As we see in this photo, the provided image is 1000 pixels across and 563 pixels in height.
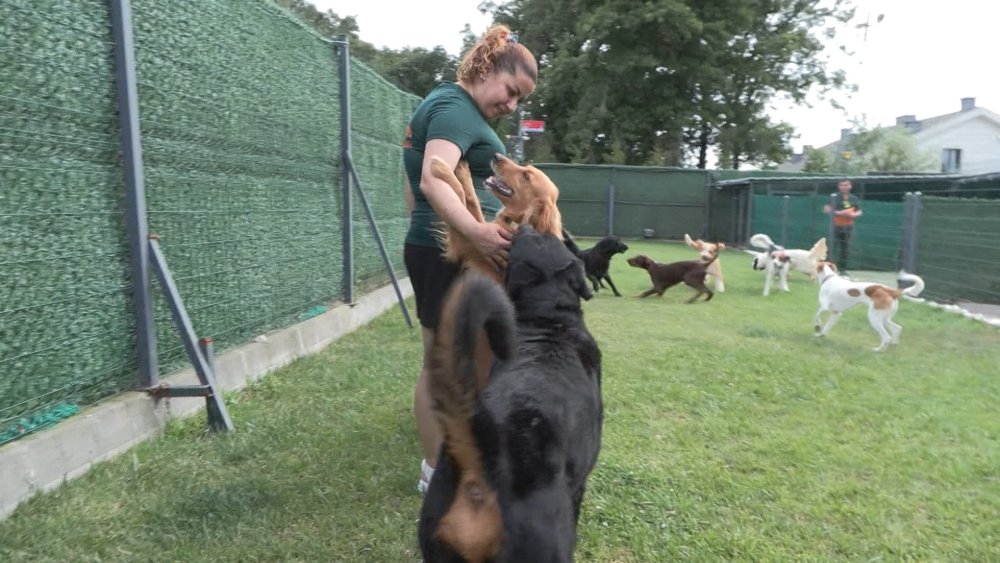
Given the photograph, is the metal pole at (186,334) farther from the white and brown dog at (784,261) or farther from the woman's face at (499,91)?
the white and brown dog at (784,261)

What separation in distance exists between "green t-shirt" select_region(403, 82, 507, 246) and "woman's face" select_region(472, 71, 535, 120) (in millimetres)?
43

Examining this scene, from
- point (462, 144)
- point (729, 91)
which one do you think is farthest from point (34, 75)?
point (729, 91)

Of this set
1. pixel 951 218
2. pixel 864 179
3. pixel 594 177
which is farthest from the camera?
pixel 594 177

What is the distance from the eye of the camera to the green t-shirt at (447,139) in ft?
8.30

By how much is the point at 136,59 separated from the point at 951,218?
1005 cm

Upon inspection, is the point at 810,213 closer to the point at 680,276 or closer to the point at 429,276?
the point at 680,276

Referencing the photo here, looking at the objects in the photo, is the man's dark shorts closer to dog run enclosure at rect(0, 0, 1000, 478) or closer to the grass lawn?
the grass lawn

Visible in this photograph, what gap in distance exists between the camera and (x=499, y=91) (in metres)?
2.67

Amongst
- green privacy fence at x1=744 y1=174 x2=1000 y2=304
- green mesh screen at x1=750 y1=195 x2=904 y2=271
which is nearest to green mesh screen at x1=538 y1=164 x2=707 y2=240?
green mesh screen at x1=750 y1=195 x2=904 y2=271

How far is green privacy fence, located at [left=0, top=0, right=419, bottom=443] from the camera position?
2.60 meters

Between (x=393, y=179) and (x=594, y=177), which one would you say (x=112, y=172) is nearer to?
(x=393, y=179)

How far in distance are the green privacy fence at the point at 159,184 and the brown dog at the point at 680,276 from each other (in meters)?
5.14

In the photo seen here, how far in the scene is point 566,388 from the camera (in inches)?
76.5

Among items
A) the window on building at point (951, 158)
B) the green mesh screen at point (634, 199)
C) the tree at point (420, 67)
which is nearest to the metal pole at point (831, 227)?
the green mesh screen at point (634, 199)
